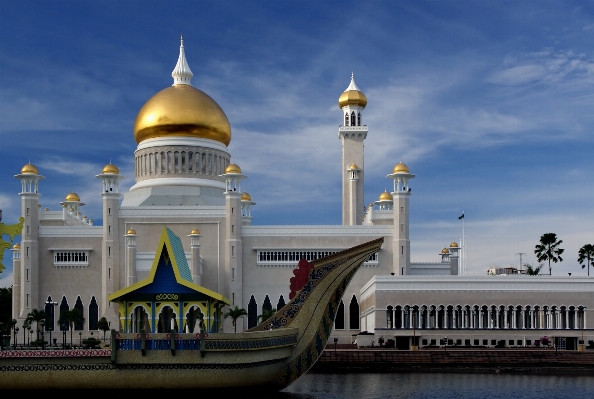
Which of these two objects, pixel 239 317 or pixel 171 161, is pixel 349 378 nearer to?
pixel 239 317

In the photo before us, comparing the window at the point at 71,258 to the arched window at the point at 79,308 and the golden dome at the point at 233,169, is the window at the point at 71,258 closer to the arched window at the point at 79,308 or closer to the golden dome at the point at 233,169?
the arched window at the point at 79,308

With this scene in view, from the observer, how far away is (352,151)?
70062 mm

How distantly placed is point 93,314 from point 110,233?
5483 millimetres

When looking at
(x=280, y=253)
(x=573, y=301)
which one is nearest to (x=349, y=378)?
(x=573, y=301)

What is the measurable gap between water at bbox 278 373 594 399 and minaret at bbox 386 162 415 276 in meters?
22.3

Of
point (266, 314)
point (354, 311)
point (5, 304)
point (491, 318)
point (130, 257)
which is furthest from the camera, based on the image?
point (5, 304)

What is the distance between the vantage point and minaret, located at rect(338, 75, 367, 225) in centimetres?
6894

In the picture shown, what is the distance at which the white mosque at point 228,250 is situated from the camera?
54.0m

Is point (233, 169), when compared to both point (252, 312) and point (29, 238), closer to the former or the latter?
point (252, 312)

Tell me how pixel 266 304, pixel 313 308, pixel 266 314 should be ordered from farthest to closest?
pixel 266 304, pixel 266 314, pixel 313 308

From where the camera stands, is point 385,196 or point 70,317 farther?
point 385,196

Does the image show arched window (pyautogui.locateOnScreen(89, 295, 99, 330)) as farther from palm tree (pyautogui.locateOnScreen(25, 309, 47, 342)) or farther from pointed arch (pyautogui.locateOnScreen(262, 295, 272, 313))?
pointed arch (pyautogui.locateOnScreen(262, 295, 272, 313))

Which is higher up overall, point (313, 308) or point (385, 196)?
point (385, 196)

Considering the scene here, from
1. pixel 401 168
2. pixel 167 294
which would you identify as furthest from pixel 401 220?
pixel 167 294
